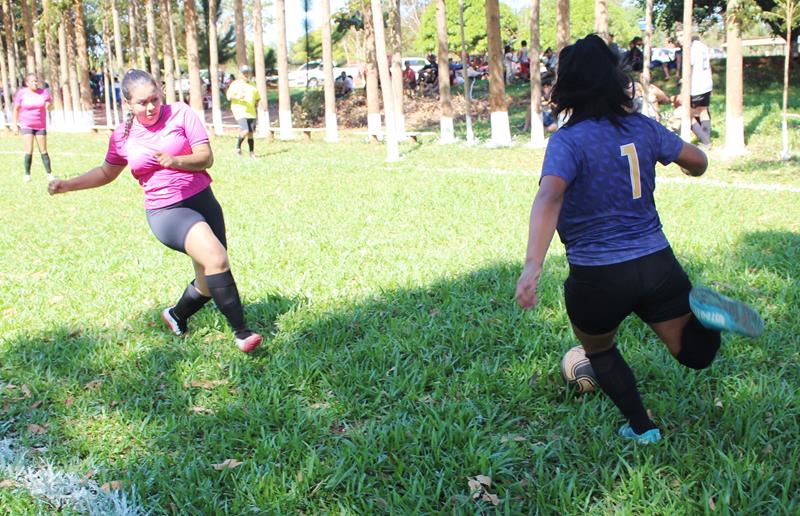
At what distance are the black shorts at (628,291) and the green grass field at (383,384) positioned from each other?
0.65 meters

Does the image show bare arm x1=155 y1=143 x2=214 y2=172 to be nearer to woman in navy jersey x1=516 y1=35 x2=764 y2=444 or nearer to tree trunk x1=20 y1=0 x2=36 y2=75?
woman in navy jersey x1=516 y1=35 x2=764 y2=444

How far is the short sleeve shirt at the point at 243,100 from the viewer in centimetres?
1727

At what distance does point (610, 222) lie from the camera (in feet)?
10.5

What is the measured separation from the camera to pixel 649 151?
322 cm

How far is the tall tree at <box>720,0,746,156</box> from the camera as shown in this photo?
42.9ft

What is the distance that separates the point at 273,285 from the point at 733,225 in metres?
4.74

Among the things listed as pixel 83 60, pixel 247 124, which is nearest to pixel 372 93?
pixel 247 124

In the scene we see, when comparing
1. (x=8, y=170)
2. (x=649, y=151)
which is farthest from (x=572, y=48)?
(x=8, y=170)

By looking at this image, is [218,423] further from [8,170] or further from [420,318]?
[8,170]

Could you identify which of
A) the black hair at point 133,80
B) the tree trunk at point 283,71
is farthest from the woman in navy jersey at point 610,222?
the tree trunk at point 283,71

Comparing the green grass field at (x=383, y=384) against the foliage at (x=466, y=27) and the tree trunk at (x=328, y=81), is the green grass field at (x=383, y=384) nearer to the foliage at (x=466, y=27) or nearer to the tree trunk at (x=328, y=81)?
the tree trunk at (x=328, y=81)

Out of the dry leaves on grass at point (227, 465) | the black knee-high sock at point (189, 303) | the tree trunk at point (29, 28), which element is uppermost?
the tree trunk at point (29, 28)

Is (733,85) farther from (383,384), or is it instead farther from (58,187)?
(58,187)

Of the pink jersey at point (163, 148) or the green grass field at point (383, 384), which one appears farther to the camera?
the pink jersey at point (163, 148)
